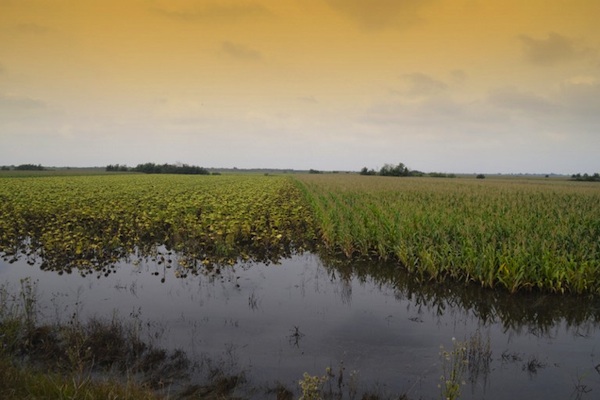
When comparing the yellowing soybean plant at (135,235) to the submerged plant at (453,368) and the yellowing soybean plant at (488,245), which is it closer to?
the yellowing soybean plant at (488,245)

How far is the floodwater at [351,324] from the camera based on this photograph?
462cm

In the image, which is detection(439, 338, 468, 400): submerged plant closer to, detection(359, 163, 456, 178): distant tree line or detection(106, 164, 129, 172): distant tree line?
detection(359, 163, 456, 178): distant tree line

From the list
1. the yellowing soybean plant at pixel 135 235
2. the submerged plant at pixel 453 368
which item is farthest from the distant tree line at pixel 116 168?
the submerged plant at pixel 453 368

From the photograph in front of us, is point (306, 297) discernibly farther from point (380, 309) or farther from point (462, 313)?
point (462, 313)

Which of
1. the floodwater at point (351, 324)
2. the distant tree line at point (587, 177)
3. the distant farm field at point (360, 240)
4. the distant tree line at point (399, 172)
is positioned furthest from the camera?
the distant tree line at point (399, 172)

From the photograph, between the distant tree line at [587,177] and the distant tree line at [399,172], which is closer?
the distant tree line at [587,177]

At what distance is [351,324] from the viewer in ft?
20.5

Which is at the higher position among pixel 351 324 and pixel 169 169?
pixel 169 169

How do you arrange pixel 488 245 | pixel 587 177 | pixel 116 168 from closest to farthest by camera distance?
pixel 488 245
pixel 587 177
pixel 116 168

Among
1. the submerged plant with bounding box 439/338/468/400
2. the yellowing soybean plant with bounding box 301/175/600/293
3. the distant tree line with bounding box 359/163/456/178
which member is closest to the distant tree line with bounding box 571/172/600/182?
the distant tree line with bounding box 359/163/456/178

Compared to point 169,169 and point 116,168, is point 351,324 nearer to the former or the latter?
point 169,169

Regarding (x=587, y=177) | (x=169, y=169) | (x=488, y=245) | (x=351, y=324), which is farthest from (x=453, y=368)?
(x=169, y=169)

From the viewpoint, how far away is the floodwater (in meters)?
4.62

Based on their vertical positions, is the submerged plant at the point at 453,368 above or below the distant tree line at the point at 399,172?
below
